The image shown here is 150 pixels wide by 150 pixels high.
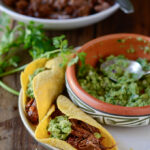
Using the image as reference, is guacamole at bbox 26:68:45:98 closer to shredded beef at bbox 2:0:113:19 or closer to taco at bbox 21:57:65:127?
taco at bbox 21:57:65:127

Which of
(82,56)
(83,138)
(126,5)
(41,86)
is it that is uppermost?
(126,5)

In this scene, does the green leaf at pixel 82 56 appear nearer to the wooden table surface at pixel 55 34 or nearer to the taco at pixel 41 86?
the taco at pixel 41 86

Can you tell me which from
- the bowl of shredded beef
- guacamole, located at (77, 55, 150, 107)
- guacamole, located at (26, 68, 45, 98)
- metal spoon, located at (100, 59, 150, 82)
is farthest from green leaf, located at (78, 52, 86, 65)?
the bowl of shredded beef

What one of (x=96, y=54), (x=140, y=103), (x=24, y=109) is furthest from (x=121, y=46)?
(x=24, y=109)

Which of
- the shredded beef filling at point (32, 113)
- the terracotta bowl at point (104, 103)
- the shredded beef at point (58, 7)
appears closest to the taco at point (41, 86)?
the shredded beef filling at point (32, 113)

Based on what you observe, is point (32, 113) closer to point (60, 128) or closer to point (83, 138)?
point (60, 128)

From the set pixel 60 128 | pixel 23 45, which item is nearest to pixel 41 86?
pixel 60 128
